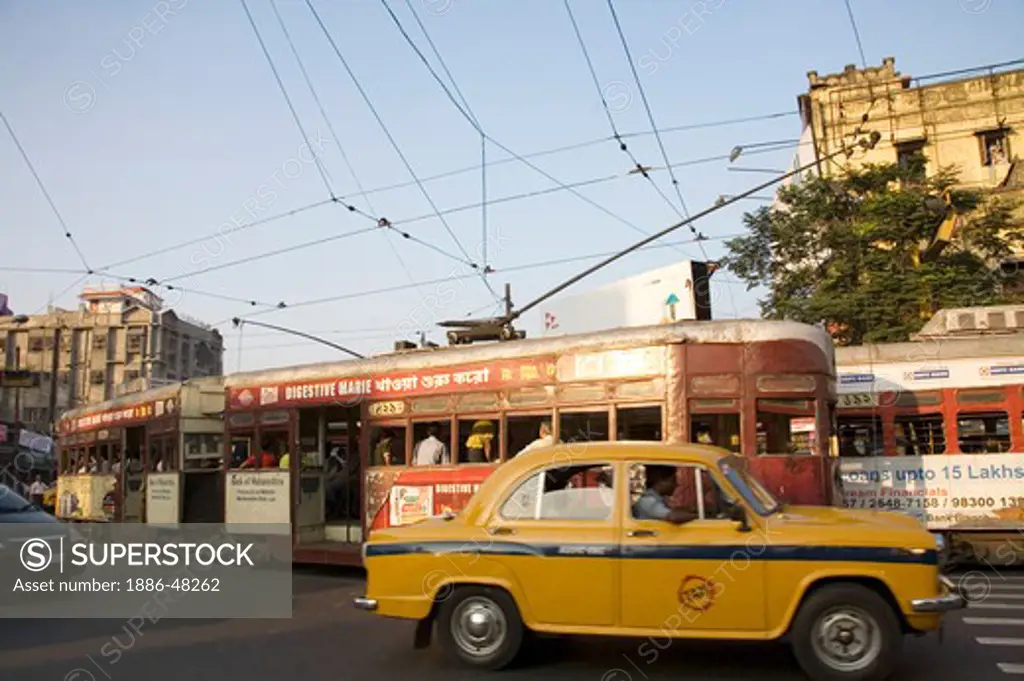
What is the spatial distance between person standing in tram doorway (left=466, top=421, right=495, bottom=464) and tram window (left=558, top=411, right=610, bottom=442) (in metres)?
1.00

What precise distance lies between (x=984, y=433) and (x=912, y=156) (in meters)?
16.7

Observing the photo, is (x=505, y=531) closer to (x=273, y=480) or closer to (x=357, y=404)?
(x=357, y=404)

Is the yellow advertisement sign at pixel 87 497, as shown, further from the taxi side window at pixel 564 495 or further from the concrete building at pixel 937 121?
the concrete building at pixel 937 121

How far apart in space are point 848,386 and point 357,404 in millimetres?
7112

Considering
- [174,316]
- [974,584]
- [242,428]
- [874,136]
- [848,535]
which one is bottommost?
[974,584]

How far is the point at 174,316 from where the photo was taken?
74500 mm

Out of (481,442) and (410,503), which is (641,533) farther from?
(410,503)

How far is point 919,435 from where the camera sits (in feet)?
41.6

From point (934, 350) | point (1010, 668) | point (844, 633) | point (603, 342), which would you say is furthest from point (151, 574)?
point (934, 350)

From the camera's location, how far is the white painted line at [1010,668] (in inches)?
241

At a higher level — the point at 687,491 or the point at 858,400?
the point at 858,400

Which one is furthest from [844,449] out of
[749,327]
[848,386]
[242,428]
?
[242,428]

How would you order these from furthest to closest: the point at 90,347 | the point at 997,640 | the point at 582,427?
the point at 90,347
the point at 582,427
the point at 997,640

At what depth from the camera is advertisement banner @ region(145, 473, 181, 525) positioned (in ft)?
50.4
